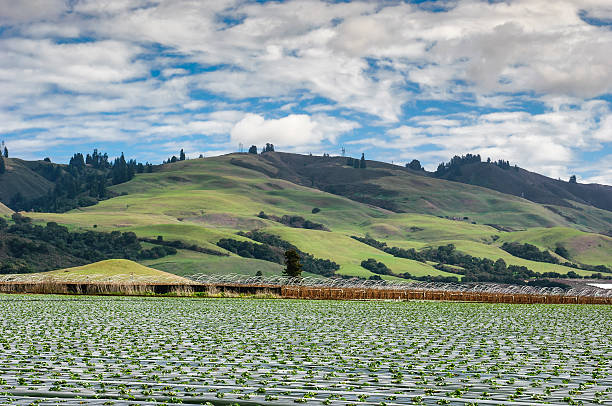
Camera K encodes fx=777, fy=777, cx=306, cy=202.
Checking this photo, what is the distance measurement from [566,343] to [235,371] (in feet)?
96.5

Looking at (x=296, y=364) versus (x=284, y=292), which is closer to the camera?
(x=296, y=364)

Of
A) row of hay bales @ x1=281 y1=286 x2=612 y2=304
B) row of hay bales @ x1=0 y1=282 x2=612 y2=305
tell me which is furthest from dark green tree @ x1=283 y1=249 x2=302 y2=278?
row of hay bales @ x1=281 y1=286 x2=612 y2=304

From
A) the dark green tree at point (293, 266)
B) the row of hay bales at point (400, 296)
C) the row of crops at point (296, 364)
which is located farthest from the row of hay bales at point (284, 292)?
the row of crops at point (296, 364)

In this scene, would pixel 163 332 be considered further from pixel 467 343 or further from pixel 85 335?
pixel 467 343

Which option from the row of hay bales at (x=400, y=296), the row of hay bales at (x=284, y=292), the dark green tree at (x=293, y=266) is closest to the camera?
the row of hay bales at (x=284, y=292)

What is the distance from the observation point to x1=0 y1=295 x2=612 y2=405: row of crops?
31203 mm

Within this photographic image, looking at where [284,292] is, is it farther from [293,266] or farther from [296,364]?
Answer: [296,364]

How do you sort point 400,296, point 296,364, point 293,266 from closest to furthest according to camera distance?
point 296,364, point 400,296, point 293,266

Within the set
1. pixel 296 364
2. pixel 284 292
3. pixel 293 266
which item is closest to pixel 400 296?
pixel 284 292

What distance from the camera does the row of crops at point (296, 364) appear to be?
31203 mm

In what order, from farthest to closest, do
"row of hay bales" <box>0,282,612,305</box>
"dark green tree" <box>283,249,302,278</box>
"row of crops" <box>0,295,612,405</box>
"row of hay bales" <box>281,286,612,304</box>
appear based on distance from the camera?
"dark green tree" <box>283,249,302,278</box> → "row of hay bales" <box>281,286,612,304</box> → "row of hay bales" <box>0,282,612,305</box> → "row of crops" <box>0,295,612,405</box>

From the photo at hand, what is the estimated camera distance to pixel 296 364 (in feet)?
137

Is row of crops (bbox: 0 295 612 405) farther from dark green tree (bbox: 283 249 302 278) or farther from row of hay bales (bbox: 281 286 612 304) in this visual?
dark green tree (bbox: 283 249 302 278)

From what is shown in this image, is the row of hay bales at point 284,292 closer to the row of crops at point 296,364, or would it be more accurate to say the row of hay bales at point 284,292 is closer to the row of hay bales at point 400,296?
the row of hay bales at point 400,296
